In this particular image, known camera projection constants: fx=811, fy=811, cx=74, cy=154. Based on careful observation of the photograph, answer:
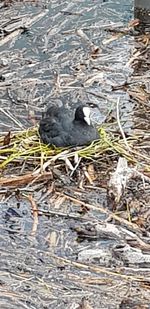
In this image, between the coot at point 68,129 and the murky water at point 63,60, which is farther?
the murky water at point 63,60

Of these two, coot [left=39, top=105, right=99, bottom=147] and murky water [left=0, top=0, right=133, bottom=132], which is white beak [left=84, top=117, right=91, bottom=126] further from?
murky water [left=0, top=0, right=133, bottom=132]

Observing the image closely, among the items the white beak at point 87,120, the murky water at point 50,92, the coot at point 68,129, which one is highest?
the white beak at point 87,120

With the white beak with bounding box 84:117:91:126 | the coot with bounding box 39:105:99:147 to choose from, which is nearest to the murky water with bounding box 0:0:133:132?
the coot with bounding box 39:105:99:147

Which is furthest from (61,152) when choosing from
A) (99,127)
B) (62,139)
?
(99,127)

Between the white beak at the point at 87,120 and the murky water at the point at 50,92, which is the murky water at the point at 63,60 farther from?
the white beak at the point at 87,120

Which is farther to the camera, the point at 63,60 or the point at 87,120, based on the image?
the point at 63,60

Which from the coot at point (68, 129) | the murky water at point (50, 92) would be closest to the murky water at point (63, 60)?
the murky water at point (50, 92)

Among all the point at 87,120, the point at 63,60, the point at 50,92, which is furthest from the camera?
the point at 63,60

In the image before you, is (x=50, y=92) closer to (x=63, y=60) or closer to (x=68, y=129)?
(x=63, y=60)

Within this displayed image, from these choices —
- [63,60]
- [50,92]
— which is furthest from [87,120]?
[63,60]
